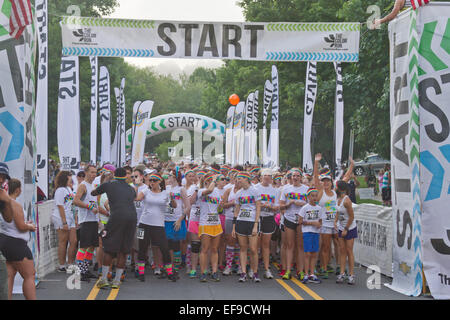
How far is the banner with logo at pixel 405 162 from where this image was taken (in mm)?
11539

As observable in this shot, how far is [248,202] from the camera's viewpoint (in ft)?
42.2

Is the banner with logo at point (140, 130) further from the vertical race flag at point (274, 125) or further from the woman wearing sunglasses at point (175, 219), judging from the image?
the woman wearing sunglasses at point (175, 219)

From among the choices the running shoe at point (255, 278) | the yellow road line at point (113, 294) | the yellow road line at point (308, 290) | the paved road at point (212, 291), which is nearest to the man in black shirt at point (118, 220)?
the yellow road line at point (113, 294)

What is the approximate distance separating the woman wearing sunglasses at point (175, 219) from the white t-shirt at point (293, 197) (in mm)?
2043

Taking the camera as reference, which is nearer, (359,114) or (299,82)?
(359,114)

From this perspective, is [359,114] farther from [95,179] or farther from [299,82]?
[95,179]

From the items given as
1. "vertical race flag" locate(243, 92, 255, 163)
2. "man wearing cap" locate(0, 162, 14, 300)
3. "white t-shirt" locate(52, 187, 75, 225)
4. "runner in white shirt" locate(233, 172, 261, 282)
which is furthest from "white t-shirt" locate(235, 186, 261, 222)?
"vertical race flag" locate(243, 92, 255, 163)

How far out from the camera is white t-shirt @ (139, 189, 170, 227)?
41.2 feet

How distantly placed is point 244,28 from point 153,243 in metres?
5.64

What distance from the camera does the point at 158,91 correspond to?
453 ft

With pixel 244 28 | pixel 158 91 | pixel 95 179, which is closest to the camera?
pixel 95 179

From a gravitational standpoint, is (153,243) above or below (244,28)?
below
